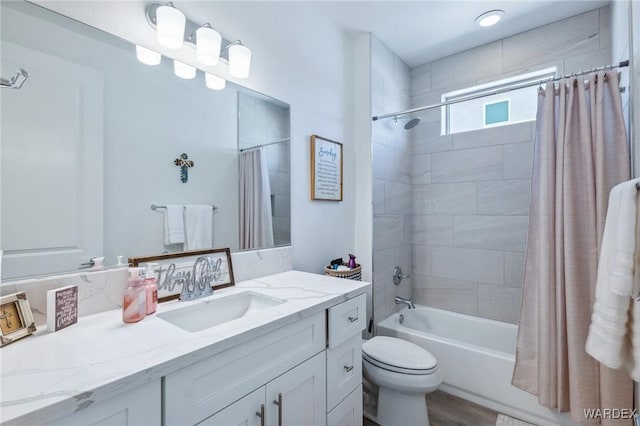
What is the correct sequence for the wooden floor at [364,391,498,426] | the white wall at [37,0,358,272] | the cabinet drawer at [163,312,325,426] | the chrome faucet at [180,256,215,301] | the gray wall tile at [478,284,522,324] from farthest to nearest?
the gray wall tile at [478,284,522,324]
the wooden floor at [364,391,498,426]
the white wall at [37,0,358,272]
the chrome faucet at [180,256,215,301]
the cabinet drawer at [163,312,325,426]

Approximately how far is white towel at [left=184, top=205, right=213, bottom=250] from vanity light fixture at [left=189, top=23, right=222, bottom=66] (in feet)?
2.19

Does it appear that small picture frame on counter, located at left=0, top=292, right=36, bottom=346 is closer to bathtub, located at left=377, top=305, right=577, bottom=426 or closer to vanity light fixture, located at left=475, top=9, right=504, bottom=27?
bathtub, located at left=377, top=305, right=577, bottom=426

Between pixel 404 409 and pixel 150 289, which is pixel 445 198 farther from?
pixel 150 289

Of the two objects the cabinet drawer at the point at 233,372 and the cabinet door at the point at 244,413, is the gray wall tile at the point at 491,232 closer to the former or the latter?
the cabinet drawer at the point at 233,372

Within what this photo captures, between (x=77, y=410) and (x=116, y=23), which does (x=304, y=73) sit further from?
(x=77, y=410)

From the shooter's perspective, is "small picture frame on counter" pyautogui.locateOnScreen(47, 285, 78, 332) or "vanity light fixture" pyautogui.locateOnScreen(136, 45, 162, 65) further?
"vanity light fixture" pyautogui.locateOnScreen(136, 45, 162, 65)

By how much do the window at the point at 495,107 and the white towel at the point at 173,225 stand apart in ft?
7.05

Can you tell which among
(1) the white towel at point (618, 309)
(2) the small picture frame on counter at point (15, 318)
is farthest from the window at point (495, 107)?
(2) the small picture frame on counter at point (15, 318)

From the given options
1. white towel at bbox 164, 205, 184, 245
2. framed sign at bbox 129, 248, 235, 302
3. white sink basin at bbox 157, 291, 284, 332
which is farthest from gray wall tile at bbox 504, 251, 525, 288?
white towel at bbox 164, 205, 184, 245

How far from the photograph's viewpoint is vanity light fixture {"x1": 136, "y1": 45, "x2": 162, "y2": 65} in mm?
1103

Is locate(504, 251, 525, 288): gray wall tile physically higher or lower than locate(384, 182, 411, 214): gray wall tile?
lower

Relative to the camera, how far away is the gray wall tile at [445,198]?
245 cm

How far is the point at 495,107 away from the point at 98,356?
2984 mm

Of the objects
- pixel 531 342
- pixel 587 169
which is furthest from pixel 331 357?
pixel 587 169
